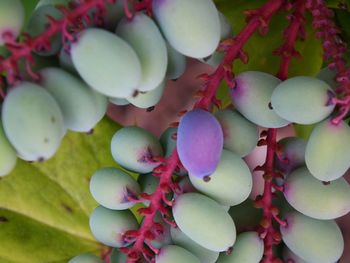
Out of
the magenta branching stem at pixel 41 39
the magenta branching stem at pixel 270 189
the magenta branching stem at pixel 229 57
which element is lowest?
the magenta branching stem at pixel 270 189

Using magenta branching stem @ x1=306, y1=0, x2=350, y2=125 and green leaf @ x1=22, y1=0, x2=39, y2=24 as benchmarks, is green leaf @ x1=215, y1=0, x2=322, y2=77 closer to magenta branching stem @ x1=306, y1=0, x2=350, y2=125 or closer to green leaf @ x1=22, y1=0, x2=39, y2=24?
magenta branching stem @ x1=306, y1=0, x2=350, y2=125

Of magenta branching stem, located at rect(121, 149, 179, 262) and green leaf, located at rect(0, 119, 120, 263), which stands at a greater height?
magenta branching stem, located at rect(121, 149, 179, 262)

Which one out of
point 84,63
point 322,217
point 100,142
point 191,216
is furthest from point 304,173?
point 100,142

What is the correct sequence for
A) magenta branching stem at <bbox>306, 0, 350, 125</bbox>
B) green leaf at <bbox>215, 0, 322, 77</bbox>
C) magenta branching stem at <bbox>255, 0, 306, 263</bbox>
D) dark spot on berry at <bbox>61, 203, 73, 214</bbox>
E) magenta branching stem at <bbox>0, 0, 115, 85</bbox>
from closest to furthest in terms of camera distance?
magenta branching stem at <bbox>0, 0, 115, 85</bbox> → magenta branching stem at <bbox>306, 0, 350, 125</bbox> → magenta branching stem at <bbox>255, 0, 306, 263</bbox> → green leaf at <bbox>215, 0, 322, 77</bbox> → dark spot on berry at <bbox>61, 203, 73, 214</bbox>

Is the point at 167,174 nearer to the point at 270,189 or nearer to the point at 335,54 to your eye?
the point at 270,189

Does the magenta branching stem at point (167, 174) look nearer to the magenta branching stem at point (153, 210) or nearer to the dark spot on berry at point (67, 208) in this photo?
the magenta branching stem at point (153, 210)

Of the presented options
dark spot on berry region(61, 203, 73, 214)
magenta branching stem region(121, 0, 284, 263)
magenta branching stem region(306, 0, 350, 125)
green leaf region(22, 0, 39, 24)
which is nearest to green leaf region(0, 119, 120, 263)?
dark spot on berry region(61, 203, 73, 214)

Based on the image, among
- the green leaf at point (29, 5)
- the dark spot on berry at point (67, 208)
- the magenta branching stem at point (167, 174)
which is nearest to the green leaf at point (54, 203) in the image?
the dark spot on berry at point (67, 208)
